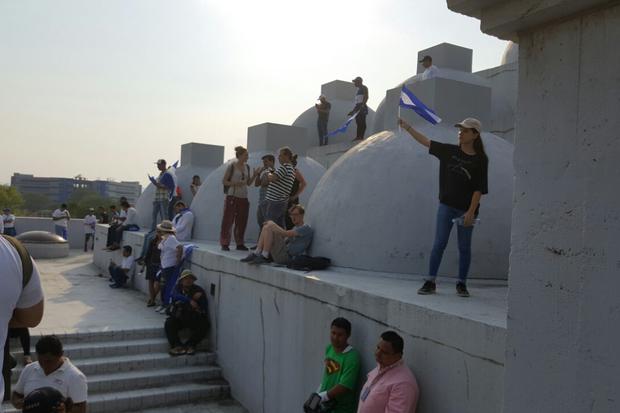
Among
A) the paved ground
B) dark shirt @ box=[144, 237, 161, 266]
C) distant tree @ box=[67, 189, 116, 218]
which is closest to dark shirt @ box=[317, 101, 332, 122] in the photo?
the paved ground

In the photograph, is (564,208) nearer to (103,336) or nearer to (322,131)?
(103,336)

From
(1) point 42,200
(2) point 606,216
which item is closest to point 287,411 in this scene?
(2) point 606,216

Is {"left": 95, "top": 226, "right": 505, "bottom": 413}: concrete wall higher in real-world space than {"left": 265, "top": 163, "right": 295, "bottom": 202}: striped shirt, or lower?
lower

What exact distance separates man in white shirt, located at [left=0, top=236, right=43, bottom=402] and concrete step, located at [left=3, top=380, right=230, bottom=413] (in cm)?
483

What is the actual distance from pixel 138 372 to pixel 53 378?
11.2ft

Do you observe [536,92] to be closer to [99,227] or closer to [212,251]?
[212,251]

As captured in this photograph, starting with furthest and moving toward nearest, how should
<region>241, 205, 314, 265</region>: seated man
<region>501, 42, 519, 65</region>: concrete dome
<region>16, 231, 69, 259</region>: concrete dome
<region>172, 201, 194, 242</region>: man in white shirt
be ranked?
<region>16, 231, 69, 259</region>: concrete dome, <region>501, 42, 519, 65</region>: concrete dome, <region>172, 201, 194, 242</region>: man in white shirt, <region>241, 205, 314, 265</region>: seated man

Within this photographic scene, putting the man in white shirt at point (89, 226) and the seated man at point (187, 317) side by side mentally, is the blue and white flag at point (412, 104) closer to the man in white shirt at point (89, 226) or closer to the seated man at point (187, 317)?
the seated man at point (187, 317)

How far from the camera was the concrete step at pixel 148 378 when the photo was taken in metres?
6.86

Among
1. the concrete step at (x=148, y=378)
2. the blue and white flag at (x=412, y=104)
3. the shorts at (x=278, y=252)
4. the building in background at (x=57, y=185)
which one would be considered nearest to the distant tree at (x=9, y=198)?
the concrete step at (x=148, y=378)

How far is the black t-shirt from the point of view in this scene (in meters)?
4.78

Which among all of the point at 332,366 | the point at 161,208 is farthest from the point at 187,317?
the point at 161,208

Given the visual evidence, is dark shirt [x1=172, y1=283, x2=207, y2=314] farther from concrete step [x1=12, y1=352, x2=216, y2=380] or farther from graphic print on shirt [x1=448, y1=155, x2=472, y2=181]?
graphic print on shirt [x1=448, y1=155, x2=472, y2=181]

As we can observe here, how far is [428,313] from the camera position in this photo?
13.1 ft
